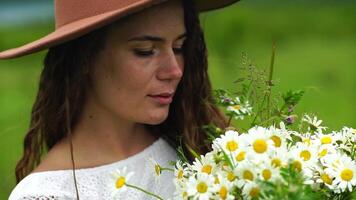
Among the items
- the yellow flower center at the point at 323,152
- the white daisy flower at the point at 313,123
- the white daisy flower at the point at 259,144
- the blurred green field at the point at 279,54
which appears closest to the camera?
the white daisy flower at the point at 259,144

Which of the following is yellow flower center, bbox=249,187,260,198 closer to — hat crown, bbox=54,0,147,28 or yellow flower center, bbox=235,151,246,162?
yellow flower center, bbox=235,151,246,162

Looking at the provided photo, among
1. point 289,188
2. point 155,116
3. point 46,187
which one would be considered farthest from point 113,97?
point 289,188

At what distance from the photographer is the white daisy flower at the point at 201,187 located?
1225 mm

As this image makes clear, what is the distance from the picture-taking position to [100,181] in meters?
1.80

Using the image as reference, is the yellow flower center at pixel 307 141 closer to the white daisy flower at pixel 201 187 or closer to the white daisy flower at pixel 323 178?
the white daisy flower at pixel 323 178

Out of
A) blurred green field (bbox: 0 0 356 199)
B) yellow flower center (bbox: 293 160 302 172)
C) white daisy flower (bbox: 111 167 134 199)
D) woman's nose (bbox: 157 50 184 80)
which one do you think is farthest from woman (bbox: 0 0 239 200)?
blurred green field (bbox: 0 0 356 199)

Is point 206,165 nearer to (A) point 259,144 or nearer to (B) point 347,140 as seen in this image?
(A) point 259,144

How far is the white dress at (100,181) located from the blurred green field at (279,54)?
2.59 metres

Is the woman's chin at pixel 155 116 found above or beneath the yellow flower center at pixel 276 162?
beneath

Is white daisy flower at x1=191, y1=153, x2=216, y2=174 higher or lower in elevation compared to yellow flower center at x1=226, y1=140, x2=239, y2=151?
lower

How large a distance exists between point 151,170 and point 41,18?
702 centimetres

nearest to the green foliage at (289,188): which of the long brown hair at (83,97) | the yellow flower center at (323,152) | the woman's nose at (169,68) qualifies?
the yellow flower center at (323,152)

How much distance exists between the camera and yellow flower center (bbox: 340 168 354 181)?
128cm

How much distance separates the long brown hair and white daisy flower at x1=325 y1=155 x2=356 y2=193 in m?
0.60
